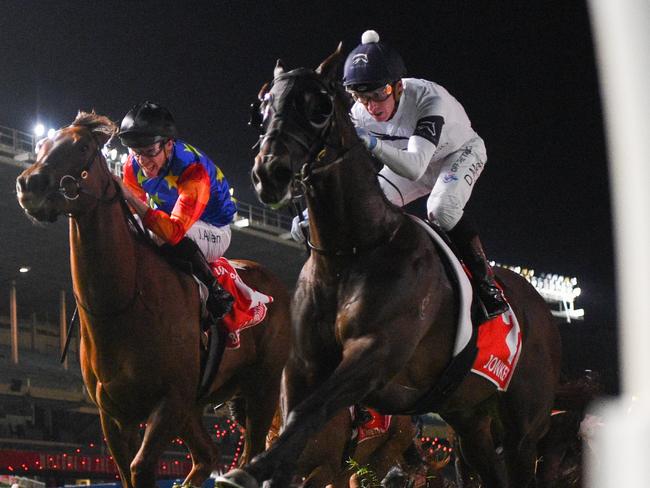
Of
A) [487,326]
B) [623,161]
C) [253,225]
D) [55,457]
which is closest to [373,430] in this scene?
[487,326]

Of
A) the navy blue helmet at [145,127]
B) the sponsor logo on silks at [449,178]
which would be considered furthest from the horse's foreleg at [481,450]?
the navy blue helmet at [145,127]

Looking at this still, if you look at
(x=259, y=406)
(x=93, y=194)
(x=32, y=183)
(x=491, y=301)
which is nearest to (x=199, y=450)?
(x=259, y=406)

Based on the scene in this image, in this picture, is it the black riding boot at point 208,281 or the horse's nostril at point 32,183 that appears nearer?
the horse's nostril at point 32,183

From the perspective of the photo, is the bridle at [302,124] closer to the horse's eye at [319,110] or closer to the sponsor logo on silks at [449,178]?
the horse's eye at [319,110]

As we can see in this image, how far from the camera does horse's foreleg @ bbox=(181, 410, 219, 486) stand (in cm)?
693

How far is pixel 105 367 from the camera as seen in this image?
231 inches

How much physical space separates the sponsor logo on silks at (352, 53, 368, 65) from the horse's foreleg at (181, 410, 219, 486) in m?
3.10

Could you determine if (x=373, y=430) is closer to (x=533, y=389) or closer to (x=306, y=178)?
(x=533, y=389)

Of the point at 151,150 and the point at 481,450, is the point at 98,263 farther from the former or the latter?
the point at 481,450

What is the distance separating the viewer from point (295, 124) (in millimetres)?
3984

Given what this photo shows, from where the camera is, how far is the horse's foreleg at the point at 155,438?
5.52 meters

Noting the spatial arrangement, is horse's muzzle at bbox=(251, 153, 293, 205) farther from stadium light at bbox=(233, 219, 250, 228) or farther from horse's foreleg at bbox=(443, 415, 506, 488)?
stadium light at bbox=(233, 219, 250, 228)

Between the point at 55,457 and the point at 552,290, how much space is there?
38200 millimetres

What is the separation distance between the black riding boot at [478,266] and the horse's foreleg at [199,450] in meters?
2.61
